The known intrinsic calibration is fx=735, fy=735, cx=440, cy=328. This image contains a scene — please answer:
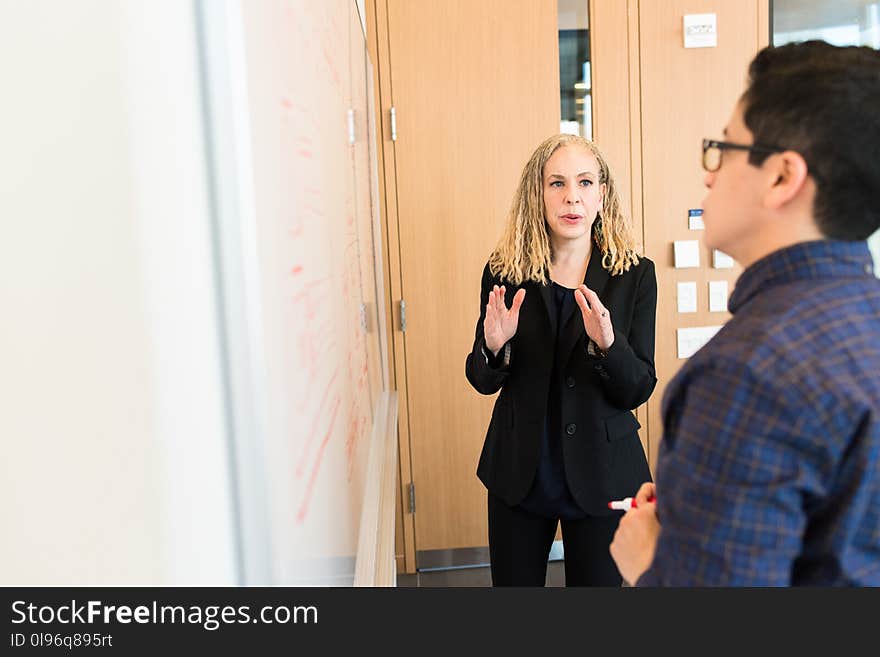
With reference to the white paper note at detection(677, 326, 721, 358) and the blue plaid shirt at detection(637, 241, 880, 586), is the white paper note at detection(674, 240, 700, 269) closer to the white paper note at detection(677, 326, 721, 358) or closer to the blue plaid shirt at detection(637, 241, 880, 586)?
the white paper note at detection(677, 326, 721, 358)

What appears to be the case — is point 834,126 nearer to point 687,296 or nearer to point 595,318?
point 595,318

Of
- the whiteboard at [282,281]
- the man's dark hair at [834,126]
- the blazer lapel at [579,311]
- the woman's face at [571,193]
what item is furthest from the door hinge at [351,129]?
the man's dark hair at [834,126]

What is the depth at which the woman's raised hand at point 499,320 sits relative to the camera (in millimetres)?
1890

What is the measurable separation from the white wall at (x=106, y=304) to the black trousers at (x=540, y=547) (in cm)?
160

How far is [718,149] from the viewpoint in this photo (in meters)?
0.87

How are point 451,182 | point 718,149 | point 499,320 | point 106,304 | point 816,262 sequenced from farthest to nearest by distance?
point 451,182 → point 499,320 → point 718,149 → point 816,262 → point 106,304

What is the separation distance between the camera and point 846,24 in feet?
10.9

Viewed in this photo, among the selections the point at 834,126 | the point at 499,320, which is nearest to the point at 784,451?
the point at 834,126

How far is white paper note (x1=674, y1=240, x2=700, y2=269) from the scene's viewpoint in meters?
3.33

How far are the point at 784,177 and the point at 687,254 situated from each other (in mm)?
2664

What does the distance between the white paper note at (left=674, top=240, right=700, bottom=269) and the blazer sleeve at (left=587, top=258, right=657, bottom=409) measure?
54.0 inches

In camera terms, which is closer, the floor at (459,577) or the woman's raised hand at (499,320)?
the woman's raised hand at (499,320)

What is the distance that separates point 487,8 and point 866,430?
291cm

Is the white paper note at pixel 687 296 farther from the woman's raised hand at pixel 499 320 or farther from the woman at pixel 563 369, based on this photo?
the woman's raised hand at pixel 499 320
